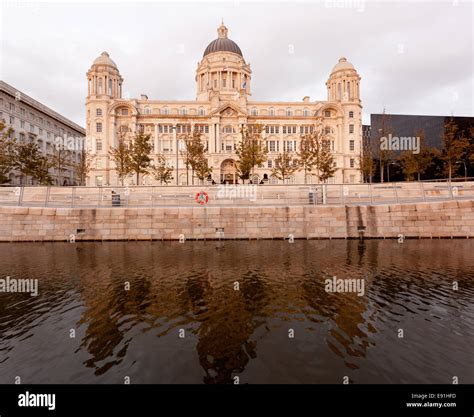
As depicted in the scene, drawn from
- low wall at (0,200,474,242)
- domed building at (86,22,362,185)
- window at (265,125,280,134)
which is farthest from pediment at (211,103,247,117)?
low wall at (0,200,474,242)

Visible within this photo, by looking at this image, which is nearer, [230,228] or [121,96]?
[230,228]

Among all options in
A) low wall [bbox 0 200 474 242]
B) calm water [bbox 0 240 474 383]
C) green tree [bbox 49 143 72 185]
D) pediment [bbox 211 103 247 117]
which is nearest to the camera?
calm water [bbox 0 240 474 383]

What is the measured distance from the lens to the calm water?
5910mm

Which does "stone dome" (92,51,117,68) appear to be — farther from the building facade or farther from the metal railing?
the metal railing

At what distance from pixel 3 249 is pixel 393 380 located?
23881mm

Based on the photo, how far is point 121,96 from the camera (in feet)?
240

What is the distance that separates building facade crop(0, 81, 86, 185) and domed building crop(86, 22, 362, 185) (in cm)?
1042

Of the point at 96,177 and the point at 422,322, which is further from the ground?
the point at 96,177

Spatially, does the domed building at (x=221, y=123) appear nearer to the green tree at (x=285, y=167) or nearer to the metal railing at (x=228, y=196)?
the green tree at (x=285, y=167)

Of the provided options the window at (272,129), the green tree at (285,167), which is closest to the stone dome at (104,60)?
the window at (272,129)

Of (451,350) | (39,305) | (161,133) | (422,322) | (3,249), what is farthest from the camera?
(161,133)

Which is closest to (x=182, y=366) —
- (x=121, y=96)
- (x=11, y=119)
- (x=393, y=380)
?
(x=393, y=380)

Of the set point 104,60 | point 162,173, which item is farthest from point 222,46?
point 162,173
